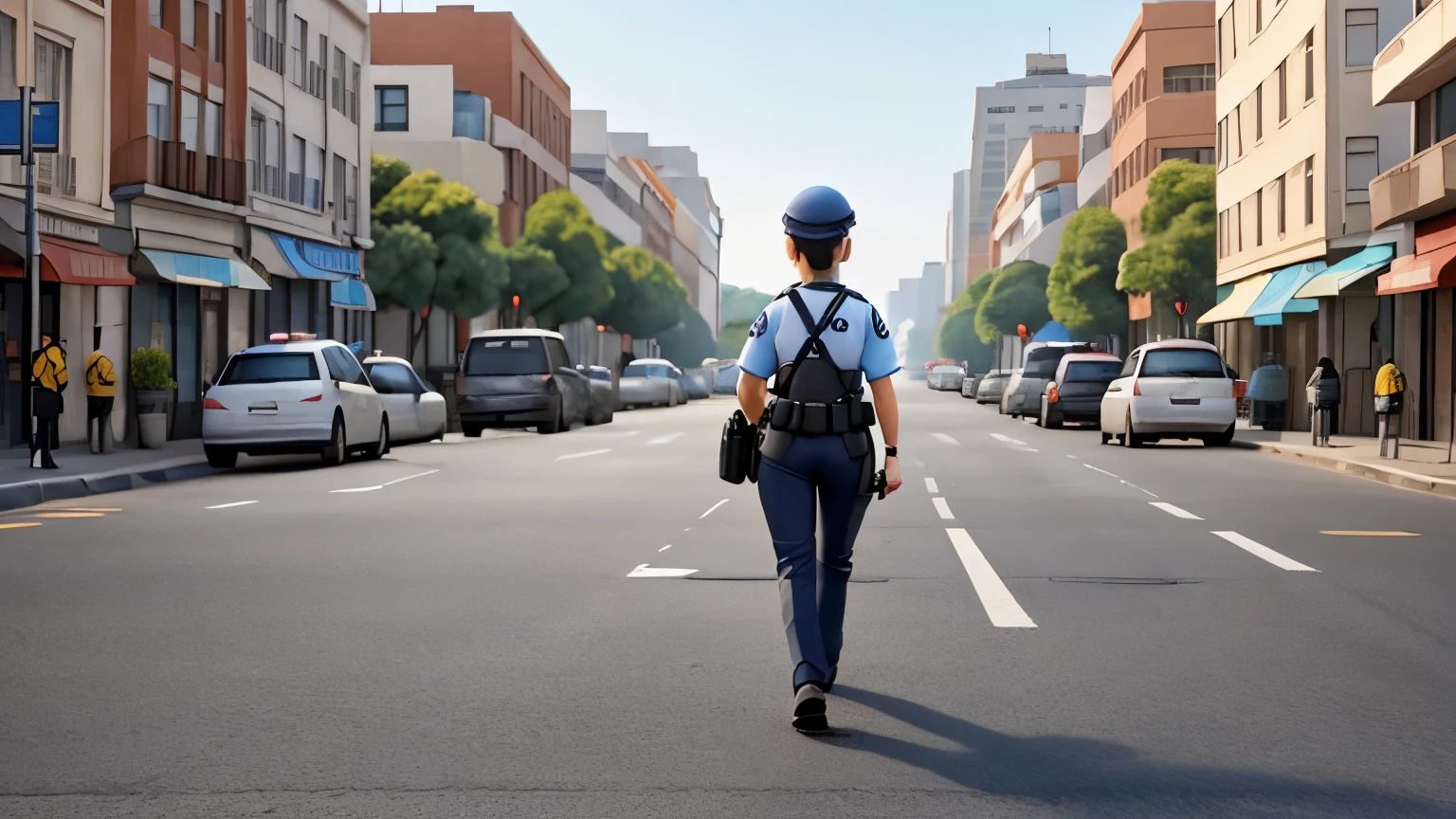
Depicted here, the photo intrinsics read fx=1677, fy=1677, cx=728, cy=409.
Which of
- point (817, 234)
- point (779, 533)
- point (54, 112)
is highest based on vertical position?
point (54, 112)

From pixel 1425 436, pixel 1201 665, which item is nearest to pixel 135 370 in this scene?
pixel 1201 665

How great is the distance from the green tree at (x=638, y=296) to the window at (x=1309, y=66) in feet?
164

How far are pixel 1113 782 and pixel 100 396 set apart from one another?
21.3m

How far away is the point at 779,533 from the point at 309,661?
7.90ft

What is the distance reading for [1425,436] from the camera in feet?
109

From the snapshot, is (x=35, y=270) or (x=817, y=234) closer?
(x=817, y=234)

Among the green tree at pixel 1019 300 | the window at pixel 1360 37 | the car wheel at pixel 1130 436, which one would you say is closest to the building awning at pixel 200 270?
the car wheel at pixel 1130 436

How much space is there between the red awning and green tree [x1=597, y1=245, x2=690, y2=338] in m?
58.6

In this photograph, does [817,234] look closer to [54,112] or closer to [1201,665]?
[1201,665]

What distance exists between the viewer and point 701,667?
6992 millimetres

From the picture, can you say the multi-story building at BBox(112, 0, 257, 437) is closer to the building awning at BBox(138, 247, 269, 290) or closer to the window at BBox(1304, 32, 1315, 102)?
the building awning at BBox(138, 247, 269, 290)

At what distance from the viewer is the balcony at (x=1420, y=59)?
28.5m

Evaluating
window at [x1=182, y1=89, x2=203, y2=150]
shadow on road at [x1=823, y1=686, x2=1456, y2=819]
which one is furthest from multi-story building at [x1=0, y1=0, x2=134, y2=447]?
shadow on road at [x1=823, y1=686, x2=1456, y2=819]

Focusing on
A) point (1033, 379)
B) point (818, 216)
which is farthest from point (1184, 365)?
point (818, 216)
